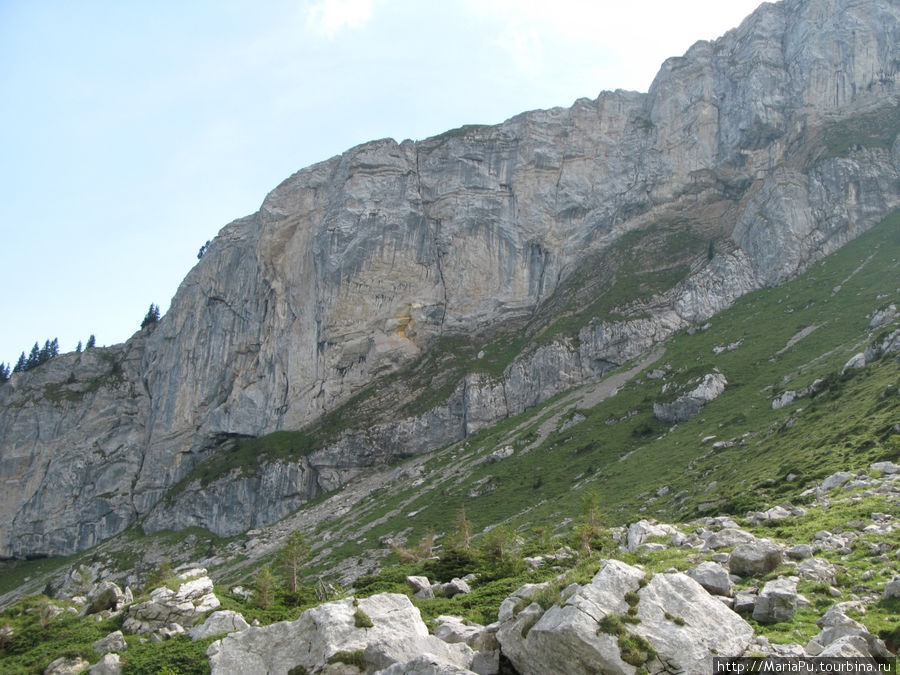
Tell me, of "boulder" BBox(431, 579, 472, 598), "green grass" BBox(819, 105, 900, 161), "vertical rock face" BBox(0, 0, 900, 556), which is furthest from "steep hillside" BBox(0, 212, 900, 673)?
"green grass" BBox(819, 105, 900, 161)

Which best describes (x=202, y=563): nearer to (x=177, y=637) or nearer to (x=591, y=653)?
(x=177, y=637)

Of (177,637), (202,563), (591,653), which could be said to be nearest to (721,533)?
(591,653)

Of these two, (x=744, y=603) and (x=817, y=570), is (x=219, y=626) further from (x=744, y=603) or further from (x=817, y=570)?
(x=817, y=570)

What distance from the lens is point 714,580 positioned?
64.3 ft

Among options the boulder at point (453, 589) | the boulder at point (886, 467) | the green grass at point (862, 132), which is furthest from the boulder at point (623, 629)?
the green grass at point (862, 132)

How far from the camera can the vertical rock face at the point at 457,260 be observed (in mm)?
130250

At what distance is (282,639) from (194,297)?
180 meters

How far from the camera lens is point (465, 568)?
37.5 m

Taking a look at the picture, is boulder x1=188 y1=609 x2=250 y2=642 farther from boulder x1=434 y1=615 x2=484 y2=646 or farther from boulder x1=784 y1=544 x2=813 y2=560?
boulder x1=784 y1=544 x2=813 y2=560

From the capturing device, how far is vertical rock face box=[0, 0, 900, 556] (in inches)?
5128

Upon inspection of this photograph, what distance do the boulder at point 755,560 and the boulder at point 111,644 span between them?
2611 cm

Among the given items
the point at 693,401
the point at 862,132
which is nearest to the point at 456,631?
the point at 693,401

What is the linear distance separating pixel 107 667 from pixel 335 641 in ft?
40.2

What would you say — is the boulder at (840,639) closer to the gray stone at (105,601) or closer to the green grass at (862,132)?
the gray stone at (105,601)
